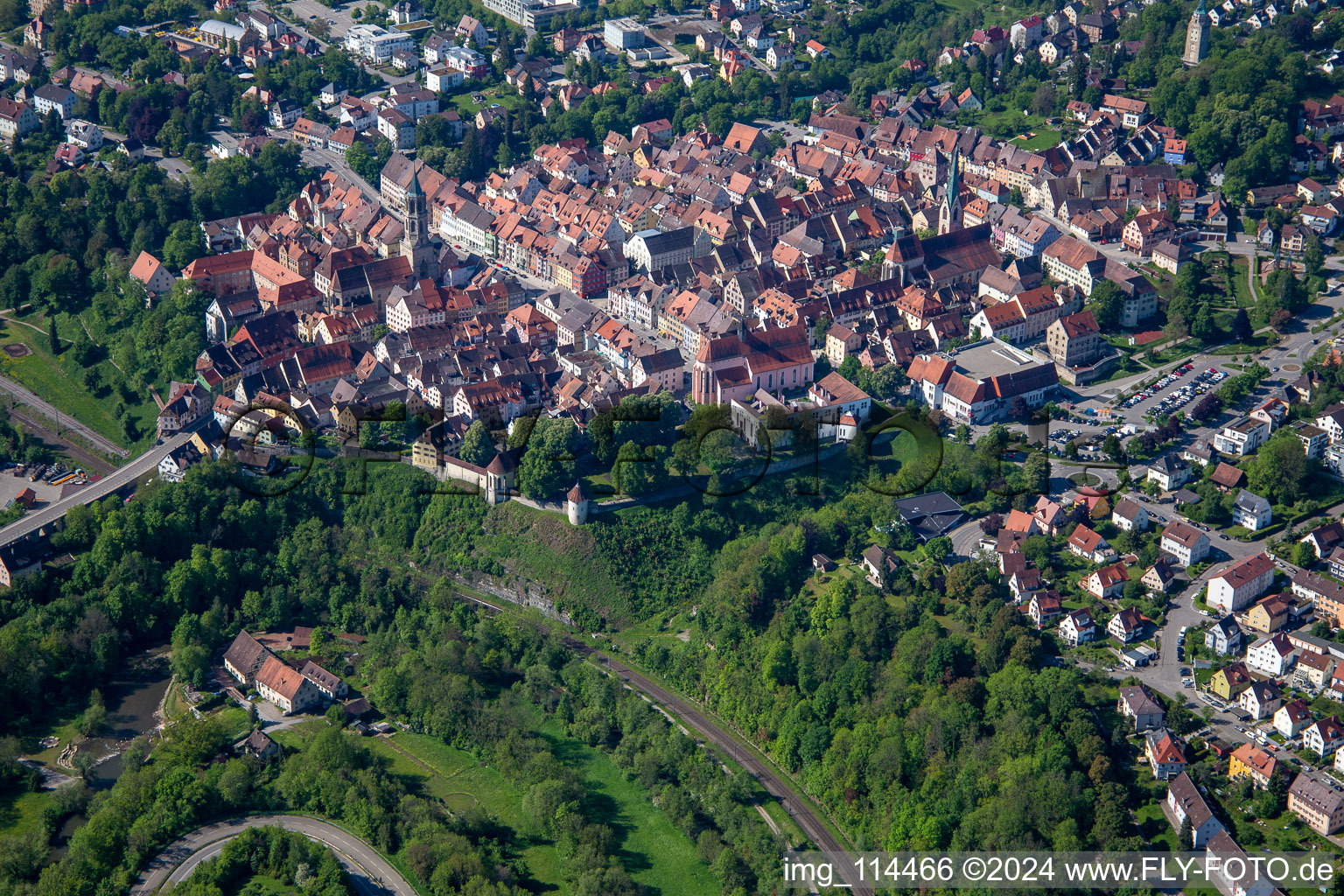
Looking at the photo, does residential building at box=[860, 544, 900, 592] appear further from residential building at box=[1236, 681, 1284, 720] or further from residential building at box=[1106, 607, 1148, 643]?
residential building at box=[1236, 681, 1284, 720]

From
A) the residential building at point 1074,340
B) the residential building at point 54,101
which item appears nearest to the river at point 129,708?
the residential building at point 1074,340

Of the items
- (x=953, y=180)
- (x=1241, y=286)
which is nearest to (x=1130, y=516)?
(x=1241, y=286)

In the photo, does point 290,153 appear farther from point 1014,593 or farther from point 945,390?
point 1014,593

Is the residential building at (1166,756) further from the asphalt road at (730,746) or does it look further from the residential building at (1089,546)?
the residential building at (1089,546)

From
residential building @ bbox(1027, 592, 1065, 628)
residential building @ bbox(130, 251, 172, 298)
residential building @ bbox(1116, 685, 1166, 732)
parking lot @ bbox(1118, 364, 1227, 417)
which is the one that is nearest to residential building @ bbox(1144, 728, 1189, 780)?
residential building @ bbox(1116, 685, 1166, 732)

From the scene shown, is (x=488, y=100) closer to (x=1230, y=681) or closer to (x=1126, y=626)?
(x=1126, y=626)

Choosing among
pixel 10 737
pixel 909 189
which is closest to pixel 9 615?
pixel 10 737
